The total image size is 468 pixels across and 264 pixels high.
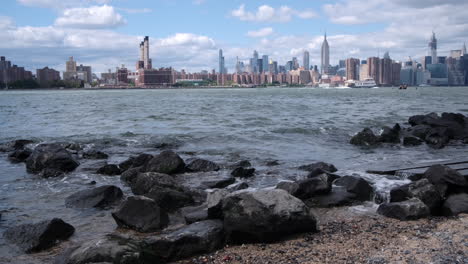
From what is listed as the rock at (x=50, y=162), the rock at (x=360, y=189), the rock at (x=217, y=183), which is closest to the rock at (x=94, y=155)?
the rock at (x=50, y=162)

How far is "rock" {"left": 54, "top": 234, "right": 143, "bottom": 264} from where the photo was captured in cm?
605

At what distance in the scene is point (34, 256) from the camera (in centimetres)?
708

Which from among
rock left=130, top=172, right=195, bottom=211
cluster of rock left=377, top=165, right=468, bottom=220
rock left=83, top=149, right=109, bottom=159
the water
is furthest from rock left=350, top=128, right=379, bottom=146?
rock left=130, top=172, right=195, bottom=211

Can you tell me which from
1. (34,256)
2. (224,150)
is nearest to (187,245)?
(34,256)

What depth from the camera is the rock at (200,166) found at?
14.2 m

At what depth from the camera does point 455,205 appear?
8.83m

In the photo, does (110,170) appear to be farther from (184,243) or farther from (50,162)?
(184,243)

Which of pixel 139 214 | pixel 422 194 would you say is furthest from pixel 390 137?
pixel 139 214

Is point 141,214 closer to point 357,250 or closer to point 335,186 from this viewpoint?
point 357,250

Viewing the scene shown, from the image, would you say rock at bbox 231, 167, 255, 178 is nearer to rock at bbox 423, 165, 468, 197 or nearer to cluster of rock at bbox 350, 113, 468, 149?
rock at bbox 423, 165, 468, 197

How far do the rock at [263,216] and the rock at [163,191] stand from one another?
7.49 ft

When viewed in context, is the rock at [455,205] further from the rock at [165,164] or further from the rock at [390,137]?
the rock at [390,137]

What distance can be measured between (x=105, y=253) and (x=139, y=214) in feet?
6.99

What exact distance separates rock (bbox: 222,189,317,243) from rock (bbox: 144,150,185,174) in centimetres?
585
